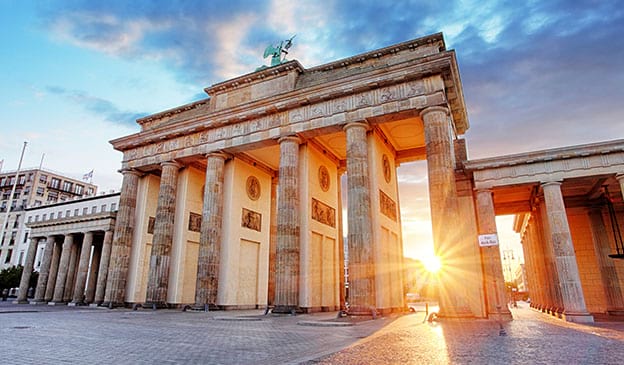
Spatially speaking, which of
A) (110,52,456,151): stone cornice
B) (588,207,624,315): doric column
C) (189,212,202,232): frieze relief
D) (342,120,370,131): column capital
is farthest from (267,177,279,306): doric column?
(588,207,624,315): doric column

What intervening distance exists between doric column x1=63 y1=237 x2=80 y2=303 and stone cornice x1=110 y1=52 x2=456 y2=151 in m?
12.9

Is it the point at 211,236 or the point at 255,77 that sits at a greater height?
the point at 255,77

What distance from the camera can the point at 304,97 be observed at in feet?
72.6

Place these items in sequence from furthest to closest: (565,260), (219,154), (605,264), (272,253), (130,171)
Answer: (130,171) < (272,253) < (219,154) < (605,264) < (565,260)

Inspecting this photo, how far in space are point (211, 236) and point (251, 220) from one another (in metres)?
4.17

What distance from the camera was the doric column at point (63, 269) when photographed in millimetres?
32344

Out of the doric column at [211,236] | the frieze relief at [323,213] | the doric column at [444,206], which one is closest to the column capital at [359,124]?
→ the doric column at [444,206]

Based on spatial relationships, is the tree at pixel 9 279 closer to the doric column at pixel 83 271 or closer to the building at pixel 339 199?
the doric column at pixel 83 271

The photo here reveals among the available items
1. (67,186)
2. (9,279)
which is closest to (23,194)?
(67,186)

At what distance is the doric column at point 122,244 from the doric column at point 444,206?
2183 centimetres

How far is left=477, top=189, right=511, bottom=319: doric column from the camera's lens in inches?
647

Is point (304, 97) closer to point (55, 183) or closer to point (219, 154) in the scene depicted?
point (219, 154)

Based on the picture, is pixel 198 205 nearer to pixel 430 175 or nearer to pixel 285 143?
pixel 285 143

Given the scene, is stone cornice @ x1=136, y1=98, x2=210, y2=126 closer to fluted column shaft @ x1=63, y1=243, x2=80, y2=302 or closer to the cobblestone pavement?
fluted column shaft @ x1=63, y1=243, x2=80, y2=302
